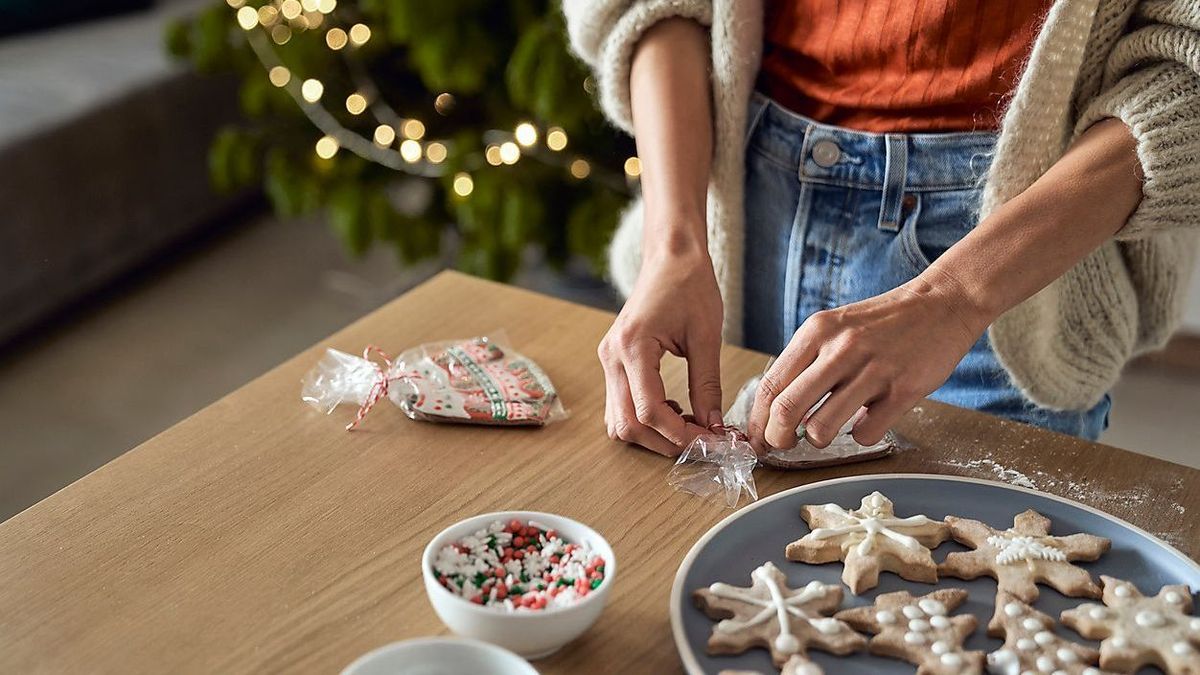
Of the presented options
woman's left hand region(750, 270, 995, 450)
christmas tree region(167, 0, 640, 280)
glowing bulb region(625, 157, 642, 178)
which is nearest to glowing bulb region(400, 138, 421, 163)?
christmas tree region(167, 0, 640, 280)

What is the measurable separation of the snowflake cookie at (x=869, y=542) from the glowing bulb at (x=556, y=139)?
5.47ft

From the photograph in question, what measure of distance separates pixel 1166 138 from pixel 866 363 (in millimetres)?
317

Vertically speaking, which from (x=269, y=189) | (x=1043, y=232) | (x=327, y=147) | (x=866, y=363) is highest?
(x=1043, y=232)

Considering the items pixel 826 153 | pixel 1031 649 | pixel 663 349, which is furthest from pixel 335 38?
pixel 1031 649

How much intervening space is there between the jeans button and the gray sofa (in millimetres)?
1988

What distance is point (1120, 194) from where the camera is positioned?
0.98 m

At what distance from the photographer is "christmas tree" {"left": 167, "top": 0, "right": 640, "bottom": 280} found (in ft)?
7.63

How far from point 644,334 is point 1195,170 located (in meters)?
0.47

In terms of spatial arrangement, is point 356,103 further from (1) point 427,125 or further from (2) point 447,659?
(2) point 447,659

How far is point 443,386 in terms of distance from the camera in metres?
1.03

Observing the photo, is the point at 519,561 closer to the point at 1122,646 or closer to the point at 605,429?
the point at 605,429

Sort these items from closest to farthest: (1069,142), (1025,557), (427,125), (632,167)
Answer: (1025,557) < (1069,142) < (632,167) < (427,125)

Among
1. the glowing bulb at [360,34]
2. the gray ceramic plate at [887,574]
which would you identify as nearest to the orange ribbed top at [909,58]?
the gray ceramic plate at [887,574]

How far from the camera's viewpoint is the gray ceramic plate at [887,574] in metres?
0.74
